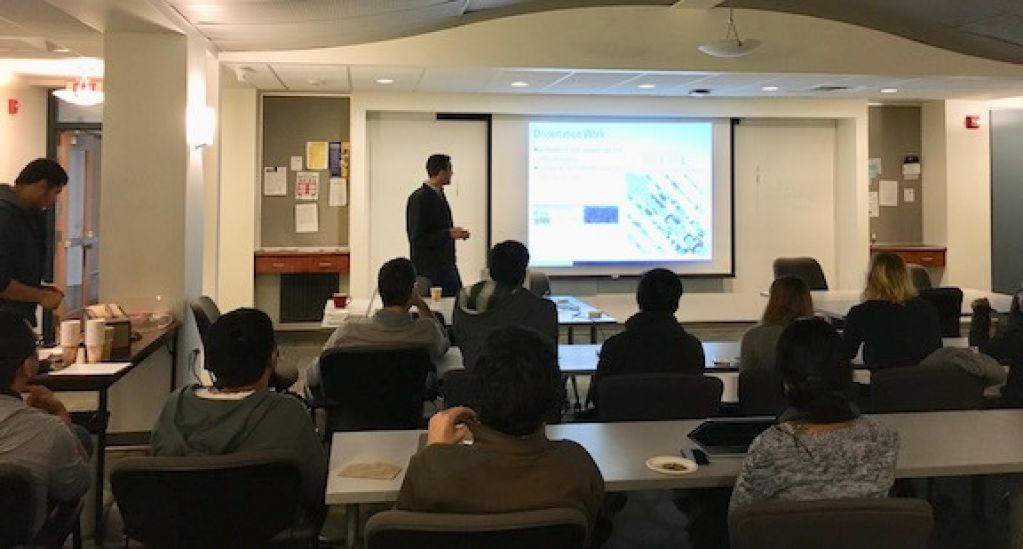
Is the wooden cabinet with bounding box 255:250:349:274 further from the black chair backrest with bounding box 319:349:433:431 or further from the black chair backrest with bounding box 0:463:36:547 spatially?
the black chair backrest with bounding box 0:463:36:547

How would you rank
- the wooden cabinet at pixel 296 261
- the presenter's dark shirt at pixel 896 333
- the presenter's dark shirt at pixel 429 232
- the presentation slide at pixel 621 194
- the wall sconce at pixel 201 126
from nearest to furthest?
the presenter's dark shirt at pixel 896 333 < the wall sconce at pixel 201 126 < the presenter's dark shirt at pixel 429 232 < the wooden cabinet at pixel 296 261 < the presentation slide at pixel 621 194

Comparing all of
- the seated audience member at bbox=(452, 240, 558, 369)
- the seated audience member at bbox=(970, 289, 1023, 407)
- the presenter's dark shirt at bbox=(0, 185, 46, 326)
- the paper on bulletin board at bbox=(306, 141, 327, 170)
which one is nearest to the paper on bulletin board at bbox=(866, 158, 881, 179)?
the seated audience member at bbox=(970, 289, 1023, 407)

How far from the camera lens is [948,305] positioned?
482 cm

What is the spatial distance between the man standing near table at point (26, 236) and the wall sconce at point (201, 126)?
91cm

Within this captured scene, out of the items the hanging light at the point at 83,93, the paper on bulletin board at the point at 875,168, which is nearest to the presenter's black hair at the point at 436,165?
the hanging light at the point at 83,93

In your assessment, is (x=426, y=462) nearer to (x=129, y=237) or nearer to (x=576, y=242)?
(x=129, y=237)

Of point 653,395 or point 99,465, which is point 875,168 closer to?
point 653,395

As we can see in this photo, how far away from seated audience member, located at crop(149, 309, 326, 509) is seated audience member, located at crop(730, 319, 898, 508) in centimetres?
112

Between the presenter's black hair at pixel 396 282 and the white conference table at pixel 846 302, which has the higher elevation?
the presenter's black hair at pixel 396 282

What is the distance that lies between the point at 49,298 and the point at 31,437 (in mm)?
1798

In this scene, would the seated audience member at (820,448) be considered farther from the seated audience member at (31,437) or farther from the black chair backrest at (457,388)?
the seated audience member at (31,437)

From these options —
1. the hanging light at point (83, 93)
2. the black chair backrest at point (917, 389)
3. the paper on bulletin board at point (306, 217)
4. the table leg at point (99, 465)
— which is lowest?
the table leg at point (99, 465)

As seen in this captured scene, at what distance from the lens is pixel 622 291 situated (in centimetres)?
862

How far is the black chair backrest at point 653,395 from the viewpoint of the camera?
106 inches
